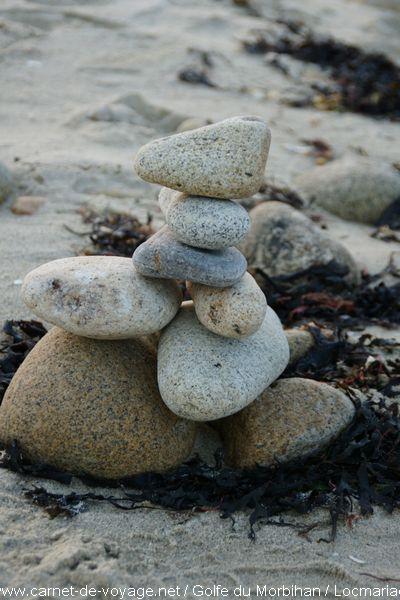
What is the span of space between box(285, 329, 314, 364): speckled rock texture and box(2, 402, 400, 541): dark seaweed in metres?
0.68

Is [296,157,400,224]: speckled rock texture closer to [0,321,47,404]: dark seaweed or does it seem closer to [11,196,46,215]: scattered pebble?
[11,196,46,215]: scattered pebble

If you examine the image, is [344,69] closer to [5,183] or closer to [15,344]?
[5,183]

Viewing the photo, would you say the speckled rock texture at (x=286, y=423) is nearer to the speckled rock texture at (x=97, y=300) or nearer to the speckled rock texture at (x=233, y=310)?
the speckled rock texture at (x=233, y=310)

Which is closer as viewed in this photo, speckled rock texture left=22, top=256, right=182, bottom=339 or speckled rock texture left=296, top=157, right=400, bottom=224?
speckled rock texture left=22, top=256, right=182, bottom=339

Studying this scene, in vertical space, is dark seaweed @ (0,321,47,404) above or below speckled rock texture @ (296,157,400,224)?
above

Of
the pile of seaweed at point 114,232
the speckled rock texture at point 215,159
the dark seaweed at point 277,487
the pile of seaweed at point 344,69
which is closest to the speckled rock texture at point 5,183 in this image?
the pile of seaweed at point 114,232

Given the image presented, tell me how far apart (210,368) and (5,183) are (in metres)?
3.18

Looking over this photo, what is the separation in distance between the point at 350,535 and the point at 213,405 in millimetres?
757

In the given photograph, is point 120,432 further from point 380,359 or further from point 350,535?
point 380,359

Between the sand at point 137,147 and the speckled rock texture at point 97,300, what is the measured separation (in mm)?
718

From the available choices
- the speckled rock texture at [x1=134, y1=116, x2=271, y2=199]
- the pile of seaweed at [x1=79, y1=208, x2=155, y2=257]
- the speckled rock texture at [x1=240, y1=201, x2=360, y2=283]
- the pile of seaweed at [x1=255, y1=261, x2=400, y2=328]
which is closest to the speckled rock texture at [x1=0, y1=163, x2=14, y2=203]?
the pile of seaweed at [x1=79, y1=208, x2=155, y2=257]

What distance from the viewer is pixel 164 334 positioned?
3.51m

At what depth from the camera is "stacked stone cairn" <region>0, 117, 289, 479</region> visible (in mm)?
3184

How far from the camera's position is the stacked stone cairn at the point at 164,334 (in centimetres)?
318
